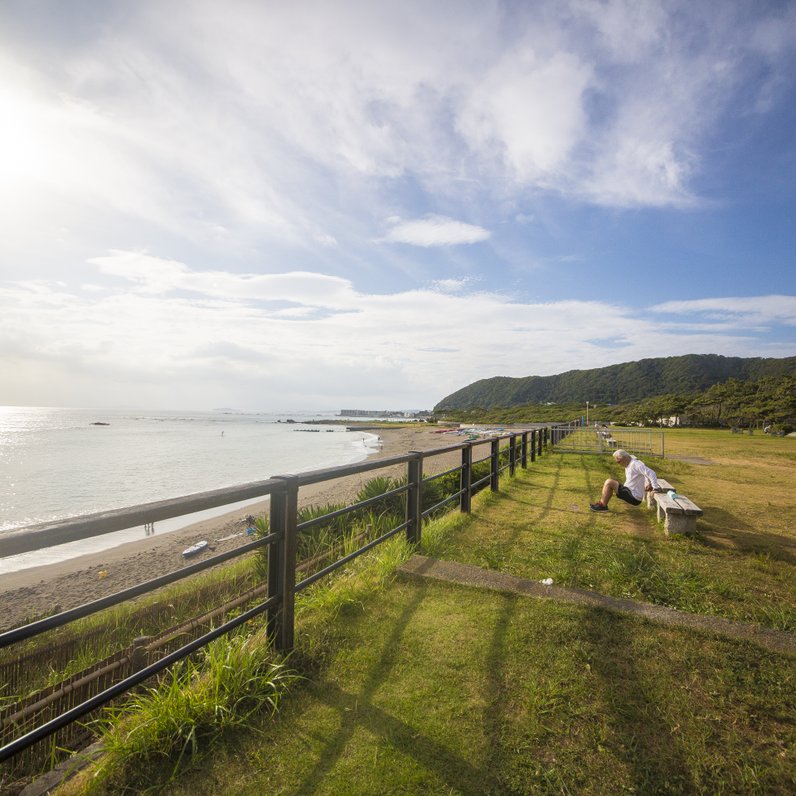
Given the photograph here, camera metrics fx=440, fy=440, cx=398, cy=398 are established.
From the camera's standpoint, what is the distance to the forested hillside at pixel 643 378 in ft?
395

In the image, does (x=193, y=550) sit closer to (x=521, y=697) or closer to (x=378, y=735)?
(x=378, y=735)

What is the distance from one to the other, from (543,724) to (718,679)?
42.2 inches

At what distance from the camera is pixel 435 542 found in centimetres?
486

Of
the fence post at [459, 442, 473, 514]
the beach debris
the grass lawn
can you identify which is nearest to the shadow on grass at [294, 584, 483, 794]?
the grass lawn

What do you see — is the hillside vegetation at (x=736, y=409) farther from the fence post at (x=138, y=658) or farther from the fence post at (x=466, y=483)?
the fence post at (x=138, y=658)

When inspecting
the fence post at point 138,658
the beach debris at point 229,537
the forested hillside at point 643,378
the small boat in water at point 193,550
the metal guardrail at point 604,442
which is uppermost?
the forested hillside at point 643,378

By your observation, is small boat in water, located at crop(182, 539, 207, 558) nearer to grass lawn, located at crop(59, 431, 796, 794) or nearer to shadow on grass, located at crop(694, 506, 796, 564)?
grass lawn, located at crop(59, 431, 796, 794)

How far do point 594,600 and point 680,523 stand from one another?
2.77 m

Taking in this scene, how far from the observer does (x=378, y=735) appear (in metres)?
1.93

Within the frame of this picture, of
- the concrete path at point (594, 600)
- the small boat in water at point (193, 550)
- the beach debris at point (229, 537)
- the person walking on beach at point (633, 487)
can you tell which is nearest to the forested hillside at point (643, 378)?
the beach debris at point (229, 537)

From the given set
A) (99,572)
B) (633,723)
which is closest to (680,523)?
(633,723)

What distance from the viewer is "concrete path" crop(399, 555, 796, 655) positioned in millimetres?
2684

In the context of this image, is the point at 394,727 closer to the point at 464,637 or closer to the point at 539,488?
the point at 464,637

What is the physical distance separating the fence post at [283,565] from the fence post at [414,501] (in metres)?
2.07
